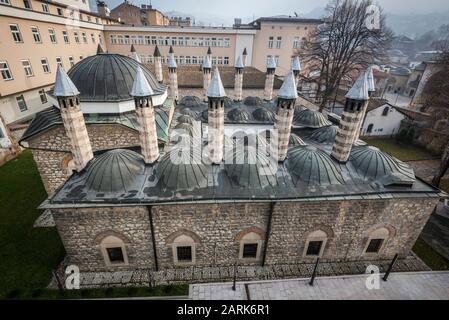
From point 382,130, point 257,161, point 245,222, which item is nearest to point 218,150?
point 257,161

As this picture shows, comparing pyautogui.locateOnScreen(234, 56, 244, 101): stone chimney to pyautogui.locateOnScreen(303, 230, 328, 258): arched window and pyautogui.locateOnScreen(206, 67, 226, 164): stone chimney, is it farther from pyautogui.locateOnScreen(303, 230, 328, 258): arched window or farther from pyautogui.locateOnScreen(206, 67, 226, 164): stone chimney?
pyautogui.locateOnScreen(303, 230, 328, 258): arched window

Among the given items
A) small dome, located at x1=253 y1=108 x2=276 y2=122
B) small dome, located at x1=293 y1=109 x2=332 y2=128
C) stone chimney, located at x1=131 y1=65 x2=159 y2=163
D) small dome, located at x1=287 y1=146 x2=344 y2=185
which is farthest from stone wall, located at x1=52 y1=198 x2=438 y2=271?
small dome, located at x1=253 y1=108 x2=276 y2=122

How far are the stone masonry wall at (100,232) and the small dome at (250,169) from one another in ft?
14.4

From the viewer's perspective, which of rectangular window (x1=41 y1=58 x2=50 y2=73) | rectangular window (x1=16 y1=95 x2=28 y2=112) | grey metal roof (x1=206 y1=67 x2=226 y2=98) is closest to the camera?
grey metal roof (x1=206 y1=67 x2=226 y2=98)

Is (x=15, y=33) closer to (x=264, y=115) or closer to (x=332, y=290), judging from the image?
(x=264, y=115)

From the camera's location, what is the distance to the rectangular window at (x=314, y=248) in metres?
11.9

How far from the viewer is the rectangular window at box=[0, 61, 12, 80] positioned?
2339cm

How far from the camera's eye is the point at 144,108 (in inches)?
411

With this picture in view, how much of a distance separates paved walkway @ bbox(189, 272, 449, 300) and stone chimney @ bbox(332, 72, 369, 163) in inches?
244

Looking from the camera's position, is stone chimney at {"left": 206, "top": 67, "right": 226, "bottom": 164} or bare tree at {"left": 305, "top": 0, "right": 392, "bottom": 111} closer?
stone chimney at {"left": 206, "top": 67, "right": 226, "bottom": 164}

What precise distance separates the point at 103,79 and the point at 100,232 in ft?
28.4

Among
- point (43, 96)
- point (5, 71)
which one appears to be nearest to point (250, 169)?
point (5, 71)

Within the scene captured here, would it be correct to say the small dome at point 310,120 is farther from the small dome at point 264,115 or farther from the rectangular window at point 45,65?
the rectangular window at point 45,65

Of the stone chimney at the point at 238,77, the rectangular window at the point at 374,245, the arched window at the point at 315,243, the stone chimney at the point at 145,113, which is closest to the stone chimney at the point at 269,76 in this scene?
the stone chimney at the point at 238,77
